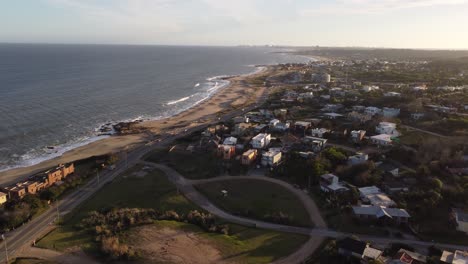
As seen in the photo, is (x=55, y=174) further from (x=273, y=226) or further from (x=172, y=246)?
(x=273, y=226)

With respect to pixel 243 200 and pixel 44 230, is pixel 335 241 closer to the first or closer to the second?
pixel 243 200

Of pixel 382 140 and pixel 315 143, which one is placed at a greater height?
pixel 382 140

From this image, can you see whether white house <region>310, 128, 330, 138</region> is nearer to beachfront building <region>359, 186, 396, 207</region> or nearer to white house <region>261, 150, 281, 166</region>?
white house <region>261, 150, 281, 166</region>

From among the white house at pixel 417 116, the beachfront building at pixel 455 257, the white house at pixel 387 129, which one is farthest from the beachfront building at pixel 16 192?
the white house at pixel 417 116

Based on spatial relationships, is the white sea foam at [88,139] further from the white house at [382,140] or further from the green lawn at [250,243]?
the white house at [382,140]

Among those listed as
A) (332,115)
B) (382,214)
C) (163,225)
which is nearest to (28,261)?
(163,225)

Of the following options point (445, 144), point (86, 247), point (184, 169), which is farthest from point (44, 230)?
point (445, 144)
